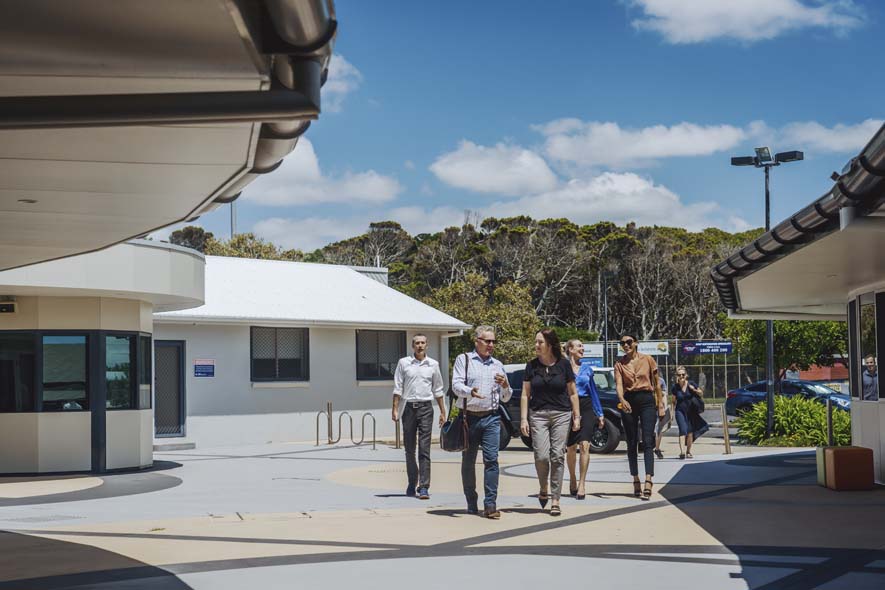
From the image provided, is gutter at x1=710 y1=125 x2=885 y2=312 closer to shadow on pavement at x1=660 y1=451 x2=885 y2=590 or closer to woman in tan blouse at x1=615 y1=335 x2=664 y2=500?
woman in tan blouse at x1=615 y1=335 x2=664 y2=500

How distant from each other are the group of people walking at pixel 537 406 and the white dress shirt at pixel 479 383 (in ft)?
0.03

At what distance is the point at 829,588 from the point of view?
7.61 m

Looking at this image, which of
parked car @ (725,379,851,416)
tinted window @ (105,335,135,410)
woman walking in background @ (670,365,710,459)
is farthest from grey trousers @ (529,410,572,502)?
parked car @ (725,379,851,416)

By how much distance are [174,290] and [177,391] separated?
884cm

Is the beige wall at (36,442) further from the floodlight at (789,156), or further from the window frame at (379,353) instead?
the floodlight at (789,156)

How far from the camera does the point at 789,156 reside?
26.8 meters

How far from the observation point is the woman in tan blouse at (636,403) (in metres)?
12.8

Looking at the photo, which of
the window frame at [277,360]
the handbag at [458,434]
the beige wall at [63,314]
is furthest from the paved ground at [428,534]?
the window frame at [277,360]

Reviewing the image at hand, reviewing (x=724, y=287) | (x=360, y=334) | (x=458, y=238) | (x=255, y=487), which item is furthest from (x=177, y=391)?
(x=458, y=238)

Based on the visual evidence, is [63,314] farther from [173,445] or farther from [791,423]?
[791,423]

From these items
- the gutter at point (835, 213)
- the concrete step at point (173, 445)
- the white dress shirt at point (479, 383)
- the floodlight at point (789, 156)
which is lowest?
the concrete step at point (173, 445)

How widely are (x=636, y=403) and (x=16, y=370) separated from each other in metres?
9.24

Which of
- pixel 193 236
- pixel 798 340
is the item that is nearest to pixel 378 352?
pixel 798 340

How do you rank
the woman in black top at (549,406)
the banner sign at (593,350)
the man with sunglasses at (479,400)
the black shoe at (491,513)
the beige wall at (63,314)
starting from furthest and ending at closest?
1. the banner sign at (593,350)
2. the beige wall at (63,314)
3. the woman in black top at (549,406)
4. the man with sunglasses at (479,400)
5. the black shoe at (491,513)
